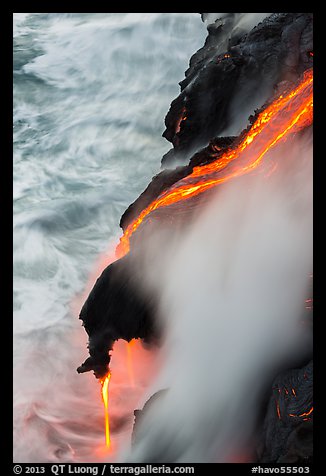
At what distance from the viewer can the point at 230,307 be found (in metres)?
5.54

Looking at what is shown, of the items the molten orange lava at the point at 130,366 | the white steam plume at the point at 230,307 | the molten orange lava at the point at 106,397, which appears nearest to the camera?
the white steam plume at the point at 230,307

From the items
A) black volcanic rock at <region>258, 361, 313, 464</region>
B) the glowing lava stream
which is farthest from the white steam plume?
black volcanic rock at <region>258, 361, 313, 464</region>

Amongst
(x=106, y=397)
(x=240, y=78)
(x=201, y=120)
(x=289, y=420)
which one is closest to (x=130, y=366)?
(x=106, y=397)

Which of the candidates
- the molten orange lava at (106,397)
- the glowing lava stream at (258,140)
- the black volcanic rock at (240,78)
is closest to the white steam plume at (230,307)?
the glowing lava stream at (258,140)

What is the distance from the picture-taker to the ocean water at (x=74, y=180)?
7.16 metres

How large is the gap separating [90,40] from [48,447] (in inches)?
823

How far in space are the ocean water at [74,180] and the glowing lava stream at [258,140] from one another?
2.61 metres

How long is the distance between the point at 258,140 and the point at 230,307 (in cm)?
196

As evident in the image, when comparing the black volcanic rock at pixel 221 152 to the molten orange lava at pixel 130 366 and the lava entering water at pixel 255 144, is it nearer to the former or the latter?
the lava entering water at pixel 255 144

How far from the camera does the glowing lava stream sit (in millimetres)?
5488

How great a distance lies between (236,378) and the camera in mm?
5223

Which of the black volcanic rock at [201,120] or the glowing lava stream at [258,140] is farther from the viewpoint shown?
the black volcanic rock at [201,120]

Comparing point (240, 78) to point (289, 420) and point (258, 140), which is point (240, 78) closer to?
point (258, 140)

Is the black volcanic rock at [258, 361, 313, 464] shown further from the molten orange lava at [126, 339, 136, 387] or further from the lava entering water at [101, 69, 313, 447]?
the molten orange lava at [126, 339, 136, 387]
